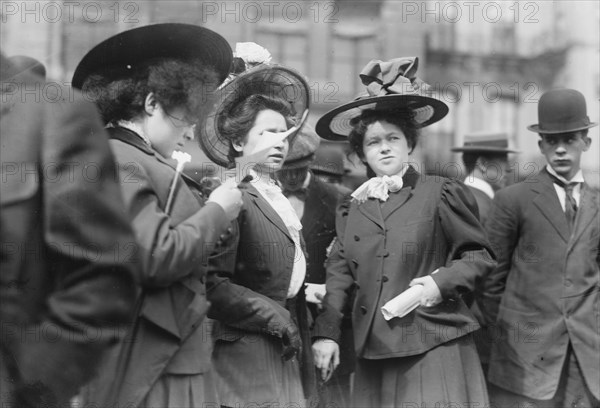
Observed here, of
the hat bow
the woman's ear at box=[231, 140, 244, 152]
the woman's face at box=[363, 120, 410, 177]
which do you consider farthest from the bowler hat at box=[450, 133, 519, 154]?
the woman's ear at box=[231, 140, 244, 152]

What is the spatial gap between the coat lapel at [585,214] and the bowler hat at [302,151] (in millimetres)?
1637

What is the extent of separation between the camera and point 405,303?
321 centimetres

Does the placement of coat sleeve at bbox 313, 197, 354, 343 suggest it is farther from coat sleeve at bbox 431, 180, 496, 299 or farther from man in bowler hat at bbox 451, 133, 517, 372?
man in bowler hat at bbox 451, 133, 517, 372

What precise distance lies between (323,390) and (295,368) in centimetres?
86

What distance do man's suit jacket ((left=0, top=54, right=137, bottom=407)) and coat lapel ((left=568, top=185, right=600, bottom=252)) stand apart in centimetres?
296

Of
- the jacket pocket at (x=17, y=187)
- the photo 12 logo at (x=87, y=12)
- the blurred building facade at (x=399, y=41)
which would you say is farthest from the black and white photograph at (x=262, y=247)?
the photo 12 logo at (x=87, y=12)

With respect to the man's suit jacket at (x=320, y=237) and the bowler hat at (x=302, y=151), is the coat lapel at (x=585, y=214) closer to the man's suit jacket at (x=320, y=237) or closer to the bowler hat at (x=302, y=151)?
the man's suit jacket at (x=320, y=237)

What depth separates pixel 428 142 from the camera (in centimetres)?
1958

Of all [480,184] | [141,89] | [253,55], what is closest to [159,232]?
[141,89]

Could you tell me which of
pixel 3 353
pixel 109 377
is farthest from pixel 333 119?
pixel 3 353

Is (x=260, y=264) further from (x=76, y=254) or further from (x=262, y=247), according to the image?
(x=76, y=254)

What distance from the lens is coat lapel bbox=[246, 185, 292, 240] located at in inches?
124

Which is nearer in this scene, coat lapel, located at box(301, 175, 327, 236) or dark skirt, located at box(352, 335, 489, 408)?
dark skirt, located at box(352, 335, 489, 408)

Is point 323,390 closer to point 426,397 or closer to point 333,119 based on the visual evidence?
point 426,397
